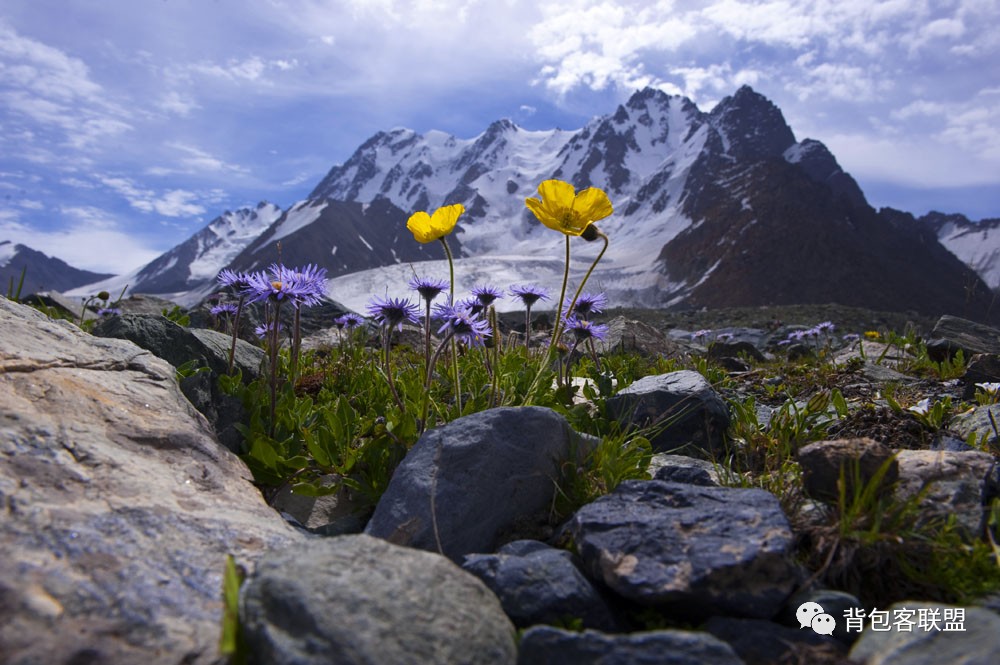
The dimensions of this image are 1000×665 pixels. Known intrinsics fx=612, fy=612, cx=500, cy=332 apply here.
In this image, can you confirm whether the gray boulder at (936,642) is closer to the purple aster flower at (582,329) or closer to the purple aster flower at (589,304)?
the purple aster flower at (582,329)

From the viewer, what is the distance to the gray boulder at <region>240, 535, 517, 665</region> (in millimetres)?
1624

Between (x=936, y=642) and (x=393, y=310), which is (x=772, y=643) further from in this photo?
(x=393, y=310)

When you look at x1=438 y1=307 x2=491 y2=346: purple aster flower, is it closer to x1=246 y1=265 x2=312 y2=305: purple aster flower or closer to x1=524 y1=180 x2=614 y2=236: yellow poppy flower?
x1=524 y1=180 x2=614 y2=236: yellow poppy flower

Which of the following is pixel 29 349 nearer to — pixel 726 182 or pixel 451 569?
pixel 451 569

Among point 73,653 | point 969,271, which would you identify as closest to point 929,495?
point 73,653

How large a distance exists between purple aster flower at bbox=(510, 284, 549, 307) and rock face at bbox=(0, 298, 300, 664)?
2.12 m

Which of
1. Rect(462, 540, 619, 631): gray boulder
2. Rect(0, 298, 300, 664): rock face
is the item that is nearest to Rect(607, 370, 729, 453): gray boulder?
Rect(462, 540, 619, 631): gray boulder

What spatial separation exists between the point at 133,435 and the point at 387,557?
57.8 inches

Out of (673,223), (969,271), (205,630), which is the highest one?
(673,223)

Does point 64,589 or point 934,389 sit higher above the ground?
point 934,389

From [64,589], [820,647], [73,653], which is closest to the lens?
[73,653]

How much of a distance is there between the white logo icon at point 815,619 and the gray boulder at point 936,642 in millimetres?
106

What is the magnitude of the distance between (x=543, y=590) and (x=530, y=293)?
2.36m

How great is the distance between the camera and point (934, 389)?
5617 millimetres
